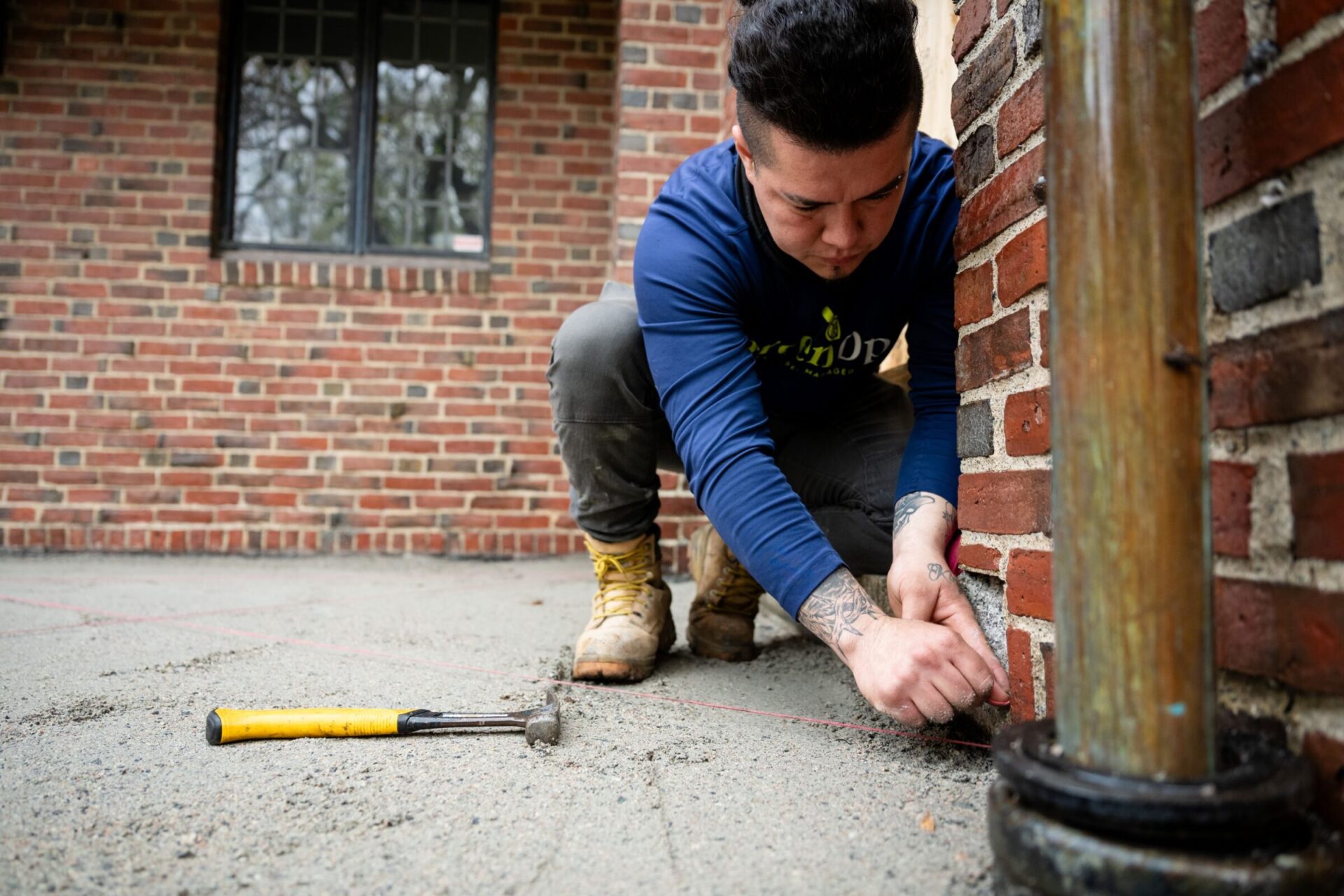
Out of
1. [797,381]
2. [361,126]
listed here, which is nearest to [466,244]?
[361,126]

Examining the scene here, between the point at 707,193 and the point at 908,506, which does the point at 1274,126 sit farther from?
the point at 707,193

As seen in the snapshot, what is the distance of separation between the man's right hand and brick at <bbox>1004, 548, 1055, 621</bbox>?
87 mm

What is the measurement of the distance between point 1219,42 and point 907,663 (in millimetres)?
731

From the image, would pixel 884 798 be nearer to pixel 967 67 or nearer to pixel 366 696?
pixel 366 696

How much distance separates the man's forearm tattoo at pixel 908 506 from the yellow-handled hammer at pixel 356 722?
611 millimetres

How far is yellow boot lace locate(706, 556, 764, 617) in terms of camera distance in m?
1.85

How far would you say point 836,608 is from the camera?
1167mm

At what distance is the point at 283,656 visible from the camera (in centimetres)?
177

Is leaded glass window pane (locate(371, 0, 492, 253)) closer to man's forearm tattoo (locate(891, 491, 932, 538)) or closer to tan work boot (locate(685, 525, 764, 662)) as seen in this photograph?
tan work boot (locate(685, 525, 764, 662))

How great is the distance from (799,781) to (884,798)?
0.11m

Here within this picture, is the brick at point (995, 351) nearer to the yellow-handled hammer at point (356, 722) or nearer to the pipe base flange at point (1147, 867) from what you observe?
the pipe base flange at point (1147, 867)

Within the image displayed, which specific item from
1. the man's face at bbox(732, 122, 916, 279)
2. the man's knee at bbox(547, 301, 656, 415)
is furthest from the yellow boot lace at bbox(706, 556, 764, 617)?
the man's face at bbox(732, 122, 916, 279)

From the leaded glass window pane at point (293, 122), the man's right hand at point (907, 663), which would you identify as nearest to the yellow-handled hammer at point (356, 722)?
the man's right hand at point (907, 663)

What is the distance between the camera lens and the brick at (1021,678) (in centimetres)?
107
